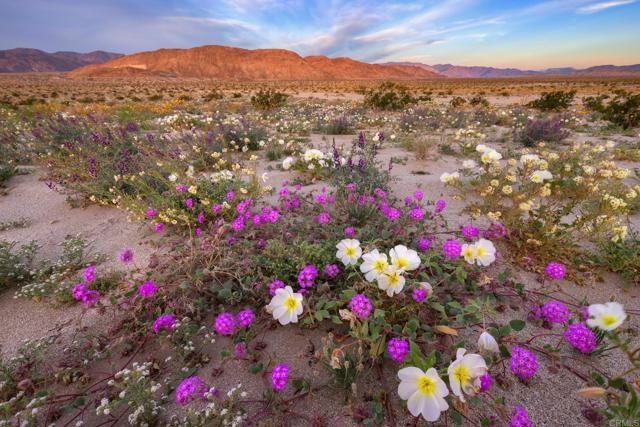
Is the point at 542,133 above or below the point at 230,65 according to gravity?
below

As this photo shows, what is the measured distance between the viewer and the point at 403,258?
5.25 ft

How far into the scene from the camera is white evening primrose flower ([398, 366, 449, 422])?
118 cm

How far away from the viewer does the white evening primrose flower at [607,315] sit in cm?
105

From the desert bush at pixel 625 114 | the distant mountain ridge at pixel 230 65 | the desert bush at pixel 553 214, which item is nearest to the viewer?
the desert bush at pixel 553 214

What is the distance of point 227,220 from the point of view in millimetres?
3238

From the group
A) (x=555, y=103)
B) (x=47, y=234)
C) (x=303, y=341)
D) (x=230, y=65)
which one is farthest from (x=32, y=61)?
(x=303, y=341)

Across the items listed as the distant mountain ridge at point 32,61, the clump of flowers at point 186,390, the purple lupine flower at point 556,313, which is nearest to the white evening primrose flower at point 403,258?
the purple lupine flower at point 556,313

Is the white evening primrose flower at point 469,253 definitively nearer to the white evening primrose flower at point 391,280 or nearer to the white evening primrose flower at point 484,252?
the white evening primrose flower at point 484,252

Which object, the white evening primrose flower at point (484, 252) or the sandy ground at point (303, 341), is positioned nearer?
the sandy ground at point (303, 341)

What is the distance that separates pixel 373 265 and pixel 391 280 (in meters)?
0.13

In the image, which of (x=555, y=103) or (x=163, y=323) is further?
(x=555, y=103)

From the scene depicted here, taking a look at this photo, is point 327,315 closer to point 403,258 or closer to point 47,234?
point 403,258

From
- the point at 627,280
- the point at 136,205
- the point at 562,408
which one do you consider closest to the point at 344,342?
the point at 562,408

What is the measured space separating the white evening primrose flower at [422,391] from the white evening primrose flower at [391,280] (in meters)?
0.40
